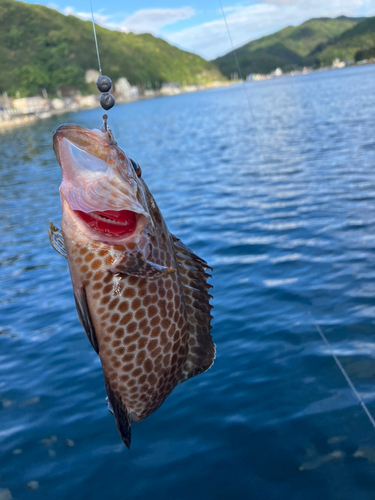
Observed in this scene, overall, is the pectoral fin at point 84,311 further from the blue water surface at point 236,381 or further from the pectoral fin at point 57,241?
the blue water surface at point 236,381

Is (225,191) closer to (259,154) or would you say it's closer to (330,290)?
(259,154)

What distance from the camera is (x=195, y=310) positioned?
3.32 m

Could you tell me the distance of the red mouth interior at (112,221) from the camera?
2.86 m

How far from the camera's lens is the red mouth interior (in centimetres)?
286

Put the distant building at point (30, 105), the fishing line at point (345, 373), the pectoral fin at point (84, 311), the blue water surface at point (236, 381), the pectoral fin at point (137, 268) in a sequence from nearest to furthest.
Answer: the pectoral fin at point (137, 268) → the pectoral fin at point (84, 311) → the blue water surface at point (236, 381) → the fishing line at point (345, 373) → the distant building at point (30, 105)

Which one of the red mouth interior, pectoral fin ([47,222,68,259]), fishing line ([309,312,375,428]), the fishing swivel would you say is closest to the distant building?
fishing line ([309,312,375,428])

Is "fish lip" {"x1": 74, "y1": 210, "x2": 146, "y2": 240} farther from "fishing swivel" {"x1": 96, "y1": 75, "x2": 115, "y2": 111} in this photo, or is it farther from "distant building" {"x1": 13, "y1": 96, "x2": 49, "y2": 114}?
"distant building" {"x1": 13, "y1": 96, "x2": 49, "y2": 114}

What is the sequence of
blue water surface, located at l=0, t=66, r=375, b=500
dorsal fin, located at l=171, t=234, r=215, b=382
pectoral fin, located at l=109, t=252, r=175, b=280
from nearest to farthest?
pectoral fin, located at l=109, t=252, r=175, b=280, dorsal fin, located at l=171, t=234, r=215, b=382, blue water surface, located at l=0, t=66, r=375, b=500

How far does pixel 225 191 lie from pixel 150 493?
49.4ft

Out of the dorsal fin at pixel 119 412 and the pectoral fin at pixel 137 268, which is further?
the dorsal fin at pixel 119 412

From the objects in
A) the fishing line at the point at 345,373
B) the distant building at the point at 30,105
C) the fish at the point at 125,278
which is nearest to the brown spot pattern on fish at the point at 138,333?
the fish at the point at 125,278

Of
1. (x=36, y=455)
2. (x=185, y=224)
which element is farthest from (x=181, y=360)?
(x=185, y=224)

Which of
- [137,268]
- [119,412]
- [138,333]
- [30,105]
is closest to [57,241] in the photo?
[137,268]

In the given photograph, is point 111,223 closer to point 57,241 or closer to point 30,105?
point 57,241
